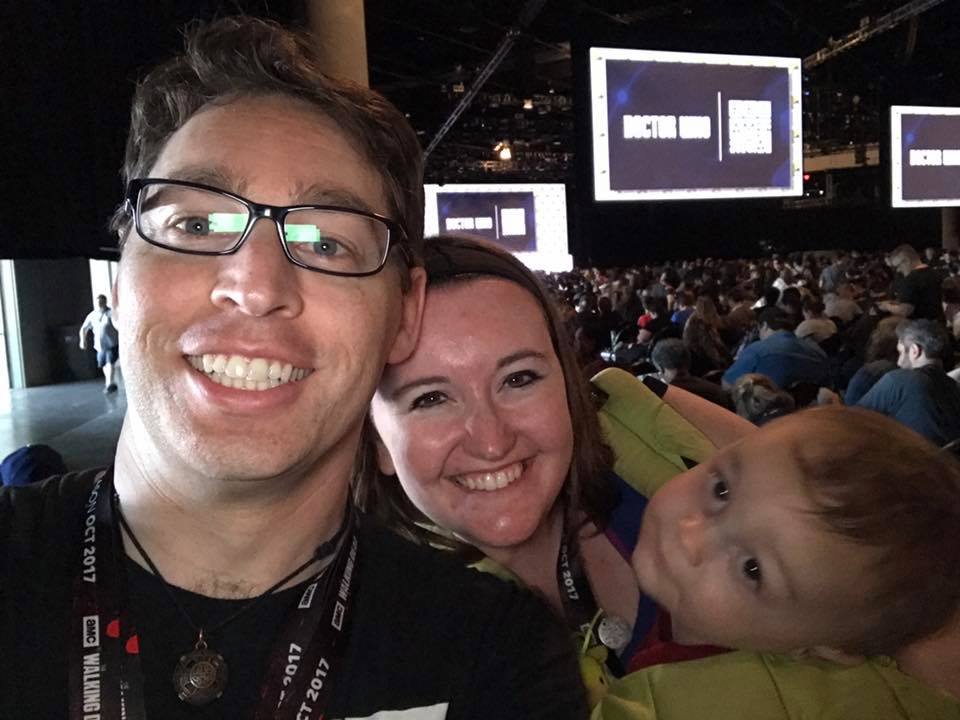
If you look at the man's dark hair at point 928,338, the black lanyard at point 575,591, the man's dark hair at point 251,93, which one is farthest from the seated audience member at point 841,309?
the man's dark hair at point 251,93

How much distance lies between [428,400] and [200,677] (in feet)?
2.21

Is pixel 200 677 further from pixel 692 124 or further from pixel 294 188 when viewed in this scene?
pixel 692 124

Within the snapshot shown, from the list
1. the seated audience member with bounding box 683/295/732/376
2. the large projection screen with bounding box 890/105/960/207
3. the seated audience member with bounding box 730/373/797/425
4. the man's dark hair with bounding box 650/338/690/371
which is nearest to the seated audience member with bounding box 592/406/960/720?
the seated audience member with bounding box 730/373/797/425

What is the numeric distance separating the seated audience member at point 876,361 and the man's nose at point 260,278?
422cm

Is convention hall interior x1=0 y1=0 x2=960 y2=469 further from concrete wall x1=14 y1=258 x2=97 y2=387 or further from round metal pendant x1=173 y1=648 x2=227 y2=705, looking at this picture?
round metal pendant x1=173 y1=648 x2=227 y2=705

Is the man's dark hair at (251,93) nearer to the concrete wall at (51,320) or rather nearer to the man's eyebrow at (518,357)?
the man's eyebrow at (518,357)

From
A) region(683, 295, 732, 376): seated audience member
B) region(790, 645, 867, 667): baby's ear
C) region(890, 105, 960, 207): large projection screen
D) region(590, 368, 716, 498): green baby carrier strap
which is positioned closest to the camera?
region(790, 645, 867, 667): baby's ear

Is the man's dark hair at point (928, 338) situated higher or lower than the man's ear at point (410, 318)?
lower

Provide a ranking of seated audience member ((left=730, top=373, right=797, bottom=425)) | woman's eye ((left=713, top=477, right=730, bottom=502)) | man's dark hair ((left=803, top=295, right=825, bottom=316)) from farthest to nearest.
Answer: man's dark hair ((left=803, top=295, right=825, bottom=316)) < seated audience member ((left=730, top=373, right=797, bottom=425)) < woman's eye ((left=713, top=477, right=730, bottom=502))

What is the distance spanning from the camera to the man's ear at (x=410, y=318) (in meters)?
1.39

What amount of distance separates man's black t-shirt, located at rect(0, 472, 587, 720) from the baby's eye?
1.14 ft

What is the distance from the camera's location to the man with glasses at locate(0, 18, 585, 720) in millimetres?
1064

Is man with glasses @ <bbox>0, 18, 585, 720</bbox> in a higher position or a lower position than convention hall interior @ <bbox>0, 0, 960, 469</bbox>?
lower

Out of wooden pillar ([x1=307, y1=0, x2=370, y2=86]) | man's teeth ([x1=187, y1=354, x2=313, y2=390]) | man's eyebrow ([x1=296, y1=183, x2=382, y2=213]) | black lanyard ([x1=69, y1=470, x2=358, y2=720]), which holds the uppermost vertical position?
wooden pillar ([x1=307, y1=0, x2=370, y2=86])
